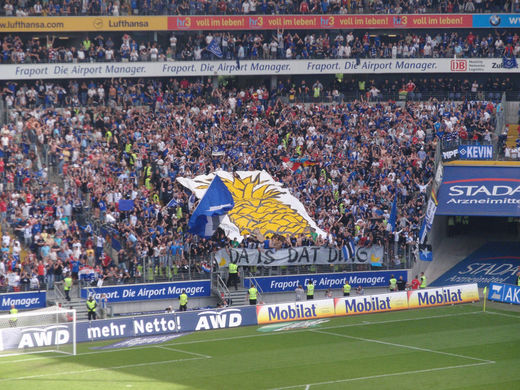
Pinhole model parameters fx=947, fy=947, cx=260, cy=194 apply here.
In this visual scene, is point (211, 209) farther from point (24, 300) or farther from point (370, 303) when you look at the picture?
point (24, 300)

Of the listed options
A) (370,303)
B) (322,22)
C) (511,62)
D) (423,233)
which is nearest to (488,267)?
(423,233)

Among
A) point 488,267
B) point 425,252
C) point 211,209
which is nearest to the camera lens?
point 211,209

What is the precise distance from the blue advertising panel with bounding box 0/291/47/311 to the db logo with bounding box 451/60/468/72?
29.4m

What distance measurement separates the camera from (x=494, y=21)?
55.8 metres

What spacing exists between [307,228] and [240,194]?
11.7 ft

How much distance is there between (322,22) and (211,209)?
1983 centimetres

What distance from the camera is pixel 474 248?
47.9m

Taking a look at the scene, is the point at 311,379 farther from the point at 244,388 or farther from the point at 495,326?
the point at 495,326

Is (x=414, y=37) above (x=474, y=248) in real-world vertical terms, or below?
above

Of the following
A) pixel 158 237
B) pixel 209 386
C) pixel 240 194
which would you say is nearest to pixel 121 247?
pixel 158 237

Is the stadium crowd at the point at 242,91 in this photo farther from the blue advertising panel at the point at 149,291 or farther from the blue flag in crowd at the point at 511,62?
the blue advertising panel at the point at 149,291

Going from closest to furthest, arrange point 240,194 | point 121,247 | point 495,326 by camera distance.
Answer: point 495,326, point 121,247, point 240,194

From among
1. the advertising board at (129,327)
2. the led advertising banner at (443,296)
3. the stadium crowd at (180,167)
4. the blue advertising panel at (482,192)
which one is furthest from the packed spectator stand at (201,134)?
the advertising board at (129,327)

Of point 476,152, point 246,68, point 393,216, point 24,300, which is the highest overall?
point 246,68
